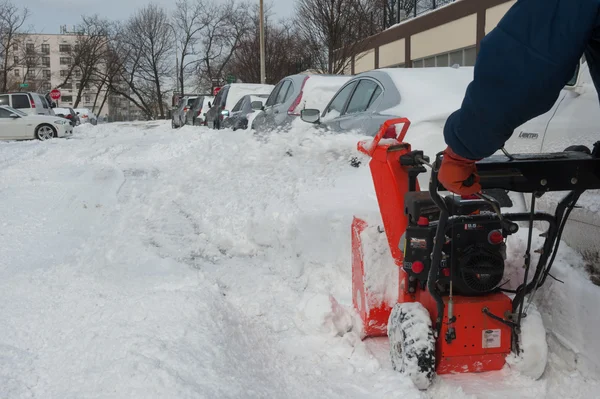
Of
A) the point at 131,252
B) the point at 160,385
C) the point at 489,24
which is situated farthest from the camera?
the point at 489,24

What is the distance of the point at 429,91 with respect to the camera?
4922 mm

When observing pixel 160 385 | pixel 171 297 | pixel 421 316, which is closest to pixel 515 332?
pixel 421 316

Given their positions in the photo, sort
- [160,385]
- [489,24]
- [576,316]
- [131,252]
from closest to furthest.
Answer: [160,385], [576,316], [131,252], [489,24]

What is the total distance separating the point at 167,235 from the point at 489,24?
16.9 meters

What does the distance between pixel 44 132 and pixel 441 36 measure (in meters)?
15.5

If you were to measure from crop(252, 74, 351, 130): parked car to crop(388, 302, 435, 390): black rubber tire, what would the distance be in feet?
22.2

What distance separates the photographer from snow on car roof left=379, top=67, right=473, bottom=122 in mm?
4535

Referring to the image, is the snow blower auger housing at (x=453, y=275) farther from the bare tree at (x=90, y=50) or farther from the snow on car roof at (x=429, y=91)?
the bare tree at (x=90, y=50)

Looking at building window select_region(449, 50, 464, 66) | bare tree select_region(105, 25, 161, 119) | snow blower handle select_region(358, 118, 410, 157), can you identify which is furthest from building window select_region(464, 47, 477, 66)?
bare tree select_region(105, 25, 161, 119)

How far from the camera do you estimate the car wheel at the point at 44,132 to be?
20422 mm

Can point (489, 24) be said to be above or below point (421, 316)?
above

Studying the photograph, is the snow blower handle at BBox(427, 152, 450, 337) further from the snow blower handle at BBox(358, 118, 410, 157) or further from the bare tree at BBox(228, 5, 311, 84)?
the bare tree at BBox(228, 5, 311, 84)

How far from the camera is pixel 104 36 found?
5322cm

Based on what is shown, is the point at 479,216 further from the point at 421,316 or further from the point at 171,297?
the point at 171,297
